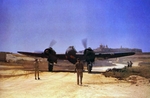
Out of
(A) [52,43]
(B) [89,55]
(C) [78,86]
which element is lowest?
(C) [78,86]

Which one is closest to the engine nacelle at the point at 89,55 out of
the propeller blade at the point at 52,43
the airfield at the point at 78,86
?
the airfield at the point at 78,86

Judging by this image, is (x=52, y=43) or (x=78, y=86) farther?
(x=52, y=43)

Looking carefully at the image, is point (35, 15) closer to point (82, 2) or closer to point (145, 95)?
point (82, 2)

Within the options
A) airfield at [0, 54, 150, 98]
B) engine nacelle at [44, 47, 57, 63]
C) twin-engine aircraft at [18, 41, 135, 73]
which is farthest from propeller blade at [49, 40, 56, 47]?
engine nacelle at [44, 47, 57, 63]

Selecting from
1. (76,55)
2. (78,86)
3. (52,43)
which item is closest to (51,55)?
(76,55)

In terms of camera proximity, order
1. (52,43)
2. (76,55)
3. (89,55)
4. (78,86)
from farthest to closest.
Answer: (76,55) → (89,55) → (52,43) → (78,86)

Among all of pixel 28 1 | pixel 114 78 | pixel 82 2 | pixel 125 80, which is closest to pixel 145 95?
pixel 125 80

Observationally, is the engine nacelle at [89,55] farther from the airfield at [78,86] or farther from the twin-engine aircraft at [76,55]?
the airfield at [78,86]

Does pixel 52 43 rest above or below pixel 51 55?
above

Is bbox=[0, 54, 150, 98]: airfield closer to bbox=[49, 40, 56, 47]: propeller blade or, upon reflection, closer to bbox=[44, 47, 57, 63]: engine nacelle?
bbox=[44, 47, 57, 63]: engine nacelle

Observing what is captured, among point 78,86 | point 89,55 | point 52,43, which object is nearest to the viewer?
point 78,86

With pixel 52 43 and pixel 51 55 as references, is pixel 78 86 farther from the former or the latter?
pixel 51 55

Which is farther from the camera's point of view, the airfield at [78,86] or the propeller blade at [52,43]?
the propeller blade at [52,43]

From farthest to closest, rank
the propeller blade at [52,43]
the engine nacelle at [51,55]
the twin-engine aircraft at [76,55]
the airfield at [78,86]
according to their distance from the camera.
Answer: the engine nacelle at [51,55] → the twin-engine aircraft at [76,55] → the propeller blade at [52,43] → the airfield at [78,86]
